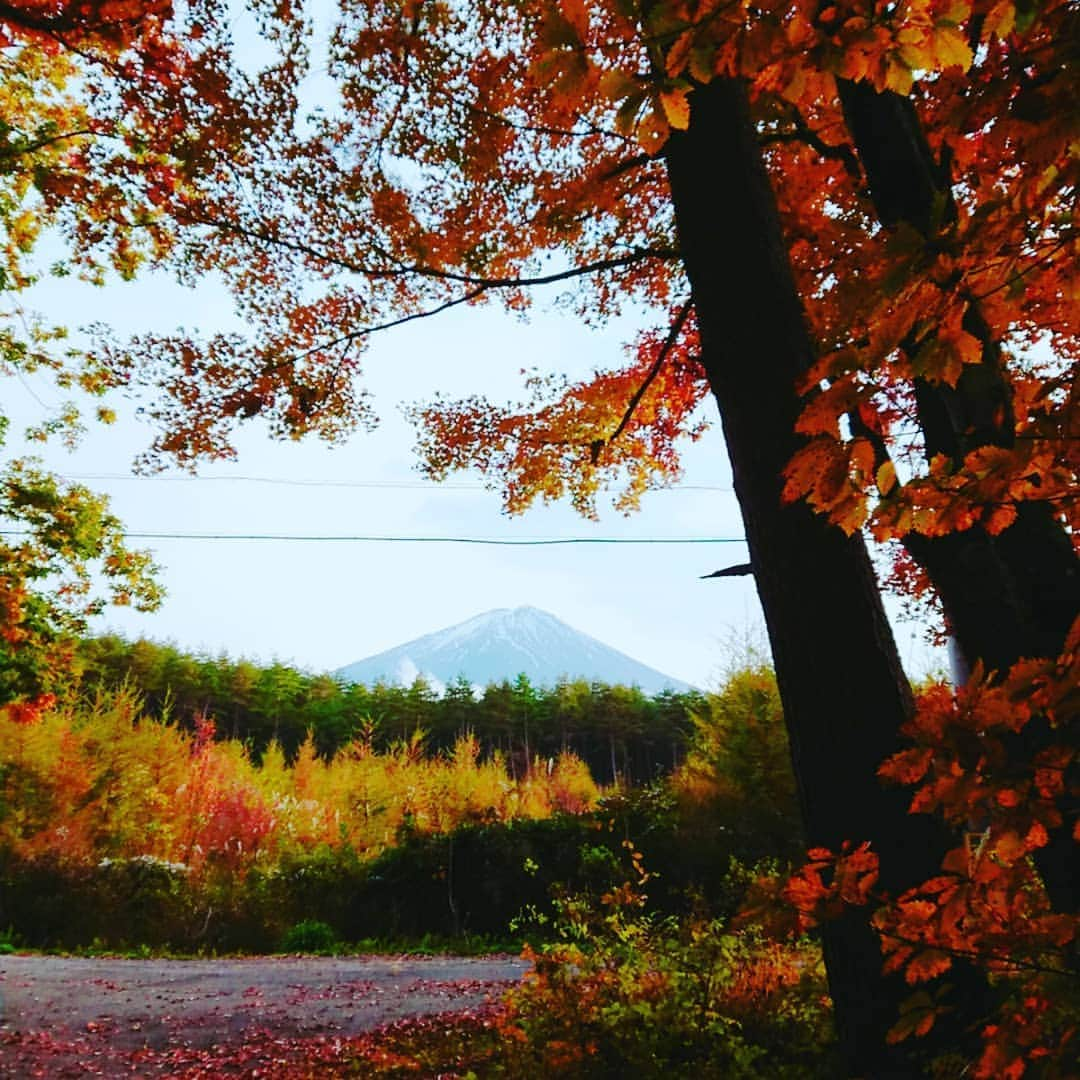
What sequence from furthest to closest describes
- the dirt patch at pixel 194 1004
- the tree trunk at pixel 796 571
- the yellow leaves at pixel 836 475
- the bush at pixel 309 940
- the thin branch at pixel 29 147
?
the bush at pixel 309 940 → the thin branch at pixel 29 147 → the dirt patch at pixel 194 1004 → the tree trunk at pixel 796 571 → the yellow leaves at pixel 836 475

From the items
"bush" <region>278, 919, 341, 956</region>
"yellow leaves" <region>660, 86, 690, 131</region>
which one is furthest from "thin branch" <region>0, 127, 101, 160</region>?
"bush" <region>278, 919, 341, 956</region>

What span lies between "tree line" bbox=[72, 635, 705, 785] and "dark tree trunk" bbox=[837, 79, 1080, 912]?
138ft

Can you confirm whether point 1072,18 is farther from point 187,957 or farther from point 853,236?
point 187,957

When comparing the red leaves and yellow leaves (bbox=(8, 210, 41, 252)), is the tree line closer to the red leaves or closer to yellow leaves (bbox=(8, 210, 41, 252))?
yellow leaves (bbox=(8, 210, 41, 252))

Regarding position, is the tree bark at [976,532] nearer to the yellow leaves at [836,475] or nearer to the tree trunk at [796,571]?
the tree trunk at [796,571]

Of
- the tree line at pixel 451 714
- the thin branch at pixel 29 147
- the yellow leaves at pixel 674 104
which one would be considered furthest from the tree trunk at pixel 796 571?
the tree line at pixel 451 714

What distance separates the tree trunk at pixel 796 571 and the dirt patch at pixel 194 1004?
4452 mm

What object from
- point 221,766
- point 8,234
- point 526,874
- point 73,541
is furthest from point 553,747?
point 8,234

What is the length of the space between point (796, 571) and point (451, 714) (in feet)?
145

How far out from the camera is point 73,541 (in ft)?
33.1

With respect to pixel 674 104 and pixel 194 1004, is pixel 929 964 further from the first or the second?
pixel 194 1004

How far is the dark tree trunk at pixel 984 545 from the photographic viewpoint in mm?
1718

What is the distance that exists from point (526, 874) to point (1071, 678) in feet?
40.5

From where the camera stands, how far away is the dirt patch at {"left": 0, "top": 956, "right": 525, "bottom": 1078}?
5.01 m
